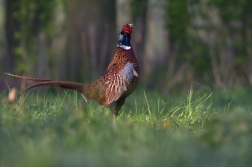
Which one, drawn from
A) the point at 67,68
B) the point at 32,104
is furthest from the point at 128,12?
the point at 32,104

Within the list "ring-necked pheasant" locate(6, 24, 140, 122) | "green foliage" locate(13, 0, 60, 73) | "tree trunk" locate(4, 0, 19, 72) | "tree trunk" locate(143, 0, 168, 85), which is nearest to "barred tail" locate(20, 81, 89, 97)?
"ring-necked pheasant" locate(6, 24, 140, 122)

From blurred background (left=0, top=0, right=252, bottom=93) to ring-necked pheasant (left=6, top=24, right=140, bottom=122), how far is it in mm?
3409

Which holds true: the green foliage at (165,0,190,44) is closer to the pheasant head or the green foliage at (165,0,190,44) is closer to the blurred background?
the blurred background

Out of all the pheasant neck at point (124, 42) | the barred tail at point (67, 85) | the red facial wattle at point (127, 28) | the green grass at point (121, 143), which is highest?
the red facial wattle at point (127, 28)

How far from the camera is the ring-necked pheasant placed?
6.90 metres

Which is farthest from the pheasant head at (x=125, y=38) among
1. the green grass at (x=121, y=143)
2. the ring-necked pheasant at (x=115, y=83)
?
the green grass at (x=121, y=143)

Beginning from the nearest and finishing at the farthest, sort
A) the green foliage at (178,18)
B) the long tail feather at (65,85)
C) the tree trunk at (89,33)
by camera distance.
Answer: the long tail feather at (65,85), the tree trunk at (89,33), the green foliage at (178,18)

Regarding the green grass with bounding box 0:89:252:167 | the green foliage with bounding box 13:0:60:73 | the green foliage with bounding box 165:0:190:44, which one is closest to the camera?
the green grass with bounding box 0:89:252:167

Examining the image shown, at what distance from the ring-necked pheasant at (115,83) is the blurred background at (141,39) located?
3409 mm

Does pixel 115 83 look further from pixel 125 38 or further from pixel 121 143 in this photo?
pixel 121 143

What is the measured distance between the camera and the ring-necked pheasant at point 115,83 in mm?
6902

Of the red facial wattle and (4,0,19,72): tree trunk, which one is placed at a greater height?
the red facial wattle

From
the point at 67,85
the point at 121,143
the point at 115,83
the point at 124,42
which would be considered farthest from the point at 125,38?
the point at 121,143

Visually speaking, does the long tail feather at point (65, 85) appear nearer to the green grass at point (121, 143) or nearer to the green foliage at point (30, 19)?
the green grass at point (121, 143)
